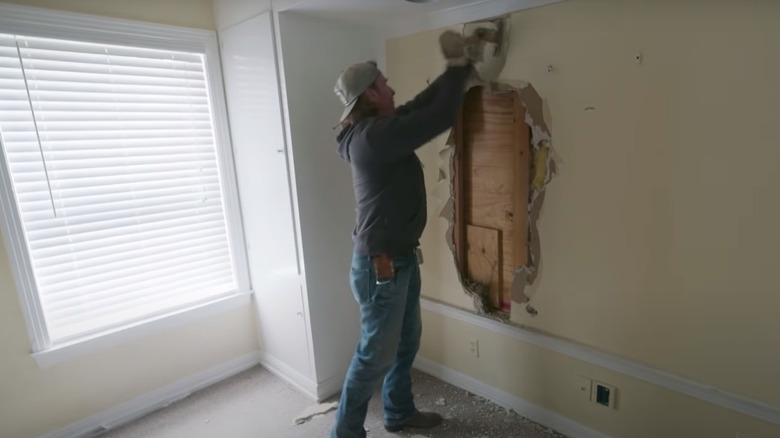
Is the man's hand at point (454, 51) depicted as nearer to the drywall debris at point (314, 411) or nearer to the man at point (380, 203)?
the man at point (380, 203)

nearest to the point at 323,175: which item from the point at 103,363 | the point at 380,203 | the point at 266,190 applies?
the point at 266,190

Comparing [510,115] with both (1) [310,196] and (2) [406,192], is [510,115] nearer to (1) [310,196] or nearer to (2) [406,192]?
(2) [406,192]

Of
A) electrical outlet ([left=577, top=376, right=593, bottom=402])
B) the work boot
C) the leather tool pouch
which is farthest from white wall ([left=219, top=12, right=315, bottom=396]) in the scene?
electrical outlet ([left=577, top=376, right=593, bottom=402])

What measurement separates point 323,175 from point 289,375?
1188 millimetres

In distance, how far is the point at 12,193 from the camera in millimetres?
1817

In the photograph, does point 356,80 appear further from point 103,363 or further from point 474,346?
point 103,363

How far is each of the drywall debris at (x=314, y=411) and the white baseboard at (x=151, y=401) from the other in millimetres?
651

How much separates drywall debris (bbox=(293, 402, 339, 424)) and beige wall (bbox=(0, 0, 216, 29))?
6.93 ft

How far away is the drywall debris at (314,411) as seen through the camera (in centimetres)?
210

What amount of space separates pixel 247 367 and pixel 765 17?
9.30 ft

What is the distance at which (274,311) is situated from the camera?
243 centimetres

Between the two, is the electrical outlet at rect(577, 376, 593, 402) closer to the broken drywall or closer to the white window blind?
the broken drywall

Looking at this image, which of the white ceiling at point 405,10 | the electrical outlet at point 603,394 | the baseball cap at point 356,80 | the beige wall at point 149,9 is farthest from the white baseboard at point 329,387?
the beige wall at point 149,9

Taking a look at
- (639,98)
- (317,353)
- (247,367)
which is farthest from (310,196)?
(639,98)
